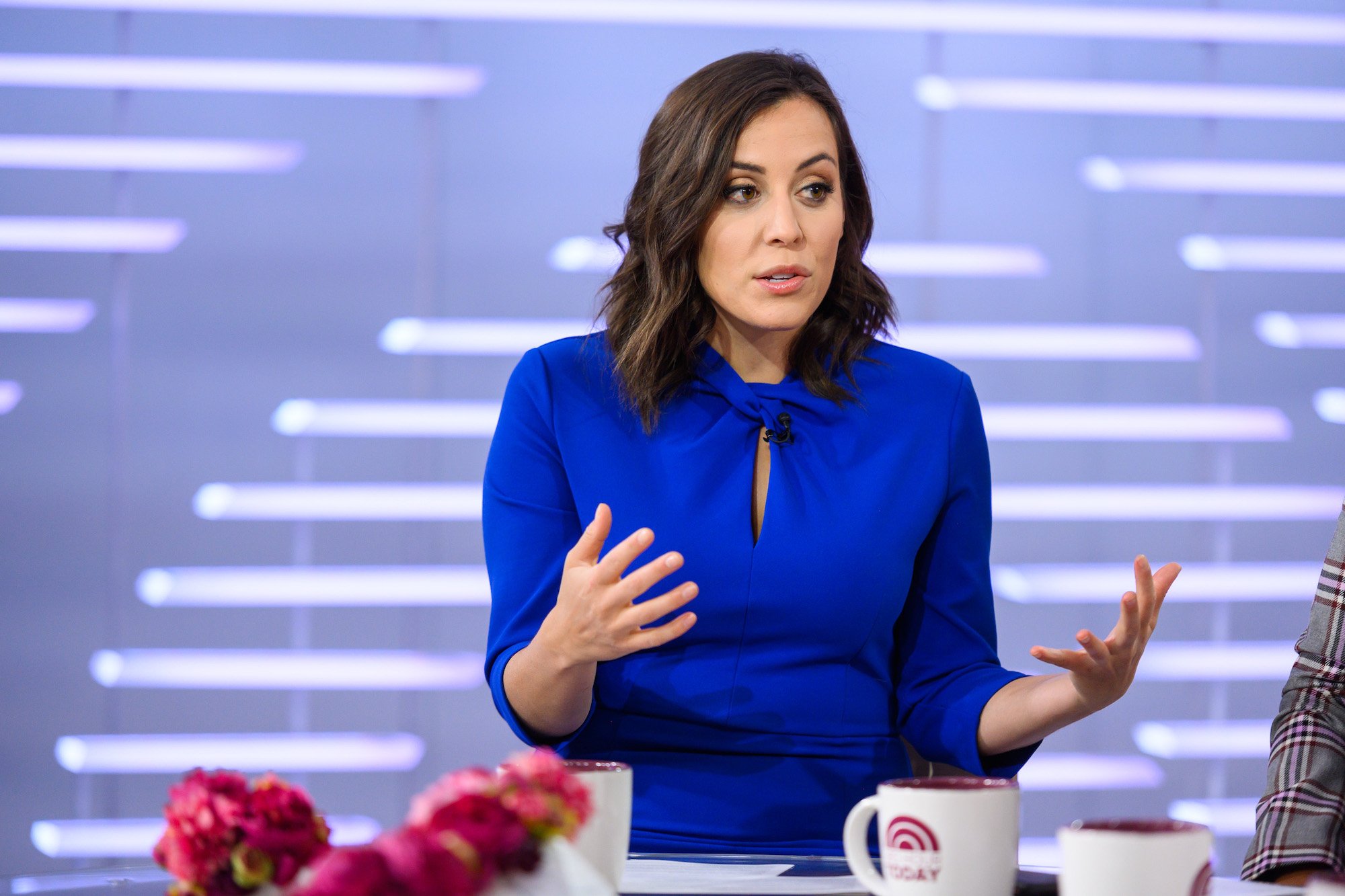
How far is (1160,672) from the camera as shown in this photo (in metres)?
3.05

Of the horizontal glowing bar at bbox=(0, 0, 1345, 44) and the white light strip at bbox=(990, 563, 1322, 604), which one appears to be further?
the white light strip at bbox=(990, 563, 1322, 604)

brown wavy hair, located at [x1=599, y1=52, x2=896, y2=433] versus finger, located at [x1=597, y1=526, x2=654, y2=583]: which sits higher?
brown wavy hair, located at [x1=599, y1=52, x2=896, y2=433]

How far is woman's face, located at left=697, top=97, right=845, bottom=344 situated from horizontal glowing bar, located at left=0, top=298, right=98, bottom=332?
1.79 meters

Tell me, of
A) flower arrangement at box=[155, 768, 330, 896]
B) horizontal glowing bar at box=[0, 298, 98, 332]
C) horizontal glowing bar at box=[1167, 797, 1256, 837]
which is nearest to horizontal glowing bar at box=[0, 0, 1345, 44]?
horizontal glowing bar at box=[0, 298, 98, 332]

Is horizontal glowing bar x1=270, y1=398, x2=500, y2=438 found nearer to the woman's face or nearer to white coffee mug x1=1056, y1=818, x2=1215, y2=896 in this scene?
the woman's face

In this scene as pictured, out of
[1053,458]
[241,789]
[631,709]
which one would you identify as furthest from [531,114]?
[241,789]

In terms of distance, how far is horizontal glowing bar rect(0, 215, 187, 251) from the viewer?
2.87 metres

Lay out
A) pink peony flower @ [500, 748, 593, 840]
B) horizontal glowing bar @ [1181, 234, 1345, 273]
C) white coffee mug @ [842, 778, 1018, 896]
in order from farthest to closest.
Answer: horizontal glowing bar @ [1181, 234, 1345, 273], white coffee mug @ [842, 778, 1018, 896], pink peony flower @ [500, 748, 593, 840]

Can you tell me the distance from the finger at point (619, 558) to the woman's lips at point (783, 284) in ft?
1.74

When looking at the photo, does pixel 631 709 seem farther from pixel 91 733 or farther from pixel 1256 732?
pixel 1256 732

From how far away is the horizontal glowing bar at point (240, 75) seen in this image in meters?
2.86

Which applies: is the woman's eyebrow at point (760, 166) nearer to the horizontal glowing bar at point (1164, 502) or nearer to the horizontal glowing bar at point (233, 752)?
the horizontal glowing bar at point (1164, 502)

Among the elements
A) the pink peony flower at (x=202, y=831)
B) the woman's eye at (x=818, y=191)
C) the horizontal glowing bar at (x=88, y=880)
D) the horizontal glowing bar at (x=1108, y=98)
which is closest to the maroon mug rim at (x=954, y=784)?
the pink peony flower at (x=202, y=831)

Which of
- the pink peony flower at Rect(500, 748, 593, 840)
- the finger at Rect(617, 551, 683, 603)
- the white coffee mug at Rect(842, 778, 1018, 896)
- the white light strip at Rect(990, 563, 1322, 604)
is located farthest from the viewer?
the white light strip at Rect(990, 563, 1322, 604)
